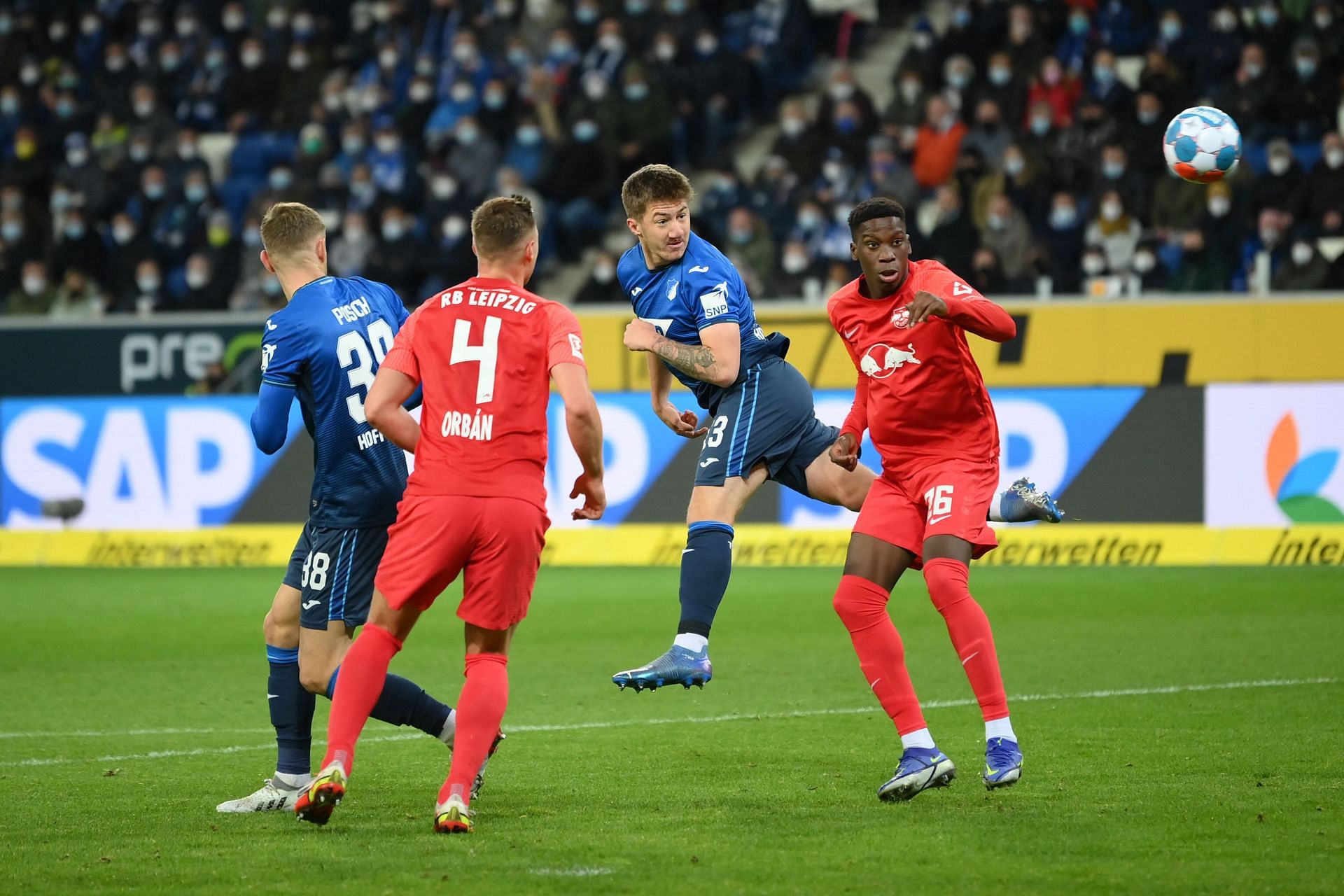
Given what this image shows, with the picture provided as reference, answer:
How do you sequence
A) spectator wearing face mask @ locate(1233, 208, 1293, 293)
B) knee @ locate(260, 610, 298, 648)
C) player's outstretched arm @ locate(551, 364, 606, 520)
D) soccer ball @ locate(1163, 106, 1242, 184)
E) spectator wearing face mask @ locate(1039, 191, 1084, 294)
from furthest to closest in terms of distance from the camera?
spectator wearing face mask @ locate(1039, 191, 1084, 294) → spectator wearing face mask @ locate(1233, 208, 1293, 293) → soccer ball @ locate(1163, 106, 1242, 184) → knee @ locate(260, 610, 298, 648) → player's outstretched arm @ locate(551, 364, 606, 520)

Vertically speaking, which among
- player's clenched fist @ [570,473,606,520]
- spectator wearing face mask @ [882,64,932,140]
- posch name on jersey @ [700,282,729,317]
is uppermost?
spectator wearing face mask @ [882,64,932,140]

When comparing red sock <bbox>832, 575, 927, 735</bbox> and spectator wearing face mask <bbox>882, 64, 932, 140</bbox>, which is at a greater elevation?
spectator wearing face mask <bbox>882, 64, 932, 140</bbox>

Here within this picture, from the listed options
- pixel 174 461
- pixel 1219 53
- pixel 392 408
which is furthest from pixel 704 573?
pixel 1219 53

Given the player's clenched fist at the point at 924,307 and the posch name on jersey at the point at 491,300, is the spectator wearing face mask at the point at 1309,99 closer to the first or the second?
the player's clenched fist at the point at 924,307

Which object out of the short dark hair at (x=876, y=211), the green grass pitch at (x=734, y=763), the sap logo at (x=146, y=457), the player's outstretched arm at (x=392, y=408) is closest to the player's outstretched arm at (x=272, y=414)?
the player's outstretched arm at (x=392, y=408)

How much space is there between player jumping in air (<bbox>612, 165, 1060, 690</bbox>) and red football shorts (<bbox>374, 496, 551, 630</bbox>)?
112cm

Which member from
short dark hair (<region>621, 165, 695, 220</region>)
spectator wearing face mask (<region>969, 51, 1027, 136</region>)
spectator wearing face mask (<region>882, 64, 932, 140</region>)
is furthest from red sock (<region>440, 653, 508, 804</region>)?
spectator wearing face mask (<region>882, 64, 932, 140</region>)

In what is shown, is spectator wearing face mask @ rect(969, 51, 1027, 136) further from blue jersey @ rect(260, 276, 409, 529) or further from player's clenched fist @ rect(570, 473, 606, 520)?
player's clenched fist @ rect(570, 473, 606, 520)

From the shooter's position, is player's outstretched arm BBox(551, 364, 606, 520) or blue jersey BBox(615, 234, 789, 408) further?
blue jersey BBox(615, 234, 789, 408)

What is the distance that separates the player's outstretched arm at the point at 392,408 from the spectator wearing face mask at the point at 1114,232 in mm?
13456

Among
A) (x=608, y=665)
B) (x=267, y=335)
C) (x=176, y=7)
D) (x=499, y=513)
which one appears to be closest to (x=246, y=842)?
(x=499, y=513)

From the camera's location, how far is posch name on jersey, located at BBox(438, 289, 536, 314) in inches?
240

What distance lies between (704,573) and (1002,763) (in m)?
1.48

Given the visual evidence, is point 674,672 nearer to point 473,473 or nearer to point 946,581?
point 946,581
